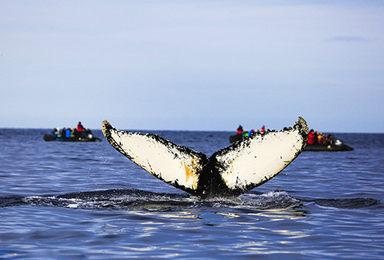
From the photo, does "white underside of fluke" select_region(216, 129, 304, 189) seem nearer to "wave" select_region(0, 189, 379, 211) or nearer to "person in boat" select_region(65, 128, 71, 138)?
"wave" select_region(0, 189, 379, 211)

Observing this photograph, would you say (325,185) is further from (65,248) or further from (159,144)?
(65,248)

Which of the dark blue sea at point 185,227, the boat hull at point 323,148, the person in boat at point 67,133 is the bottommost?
the dark blue sea at point 185,227

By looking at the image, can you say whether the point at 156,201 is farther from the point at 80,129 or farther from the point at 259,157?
the point at 80,129

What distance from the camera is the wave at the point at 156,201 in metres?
8.00

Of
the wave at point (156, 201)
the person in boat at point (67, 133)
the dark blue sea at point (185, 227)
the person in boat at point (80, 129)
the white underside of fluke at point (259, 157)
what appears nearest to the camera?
the dark blue sea at point (185, 227)

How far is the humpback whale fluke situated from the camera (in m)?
6.70

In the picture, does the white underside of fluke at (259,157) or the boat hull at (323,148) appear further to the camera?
the boat hull at (323,148)

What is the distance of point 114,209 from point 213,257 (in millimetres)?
2961

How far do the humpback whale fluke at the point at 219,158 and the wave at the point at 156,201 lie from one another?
63cm

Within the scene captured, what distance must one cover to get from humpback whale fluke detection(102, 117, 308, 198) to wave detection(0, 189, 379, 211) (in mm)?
628

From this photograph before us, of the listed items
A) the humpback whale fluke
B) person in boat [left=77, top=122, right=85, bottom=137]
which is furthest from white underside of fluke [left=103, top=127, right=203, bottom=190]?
person in boat [left=77, top=122, right=85, bottom=137]

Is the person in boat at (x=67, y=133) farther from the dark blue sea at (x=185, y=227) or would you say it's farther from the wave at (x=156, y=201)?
the wave at (x=156, y=201)

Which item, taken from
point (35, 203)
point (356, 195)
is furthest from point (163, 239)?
point (356, 195)

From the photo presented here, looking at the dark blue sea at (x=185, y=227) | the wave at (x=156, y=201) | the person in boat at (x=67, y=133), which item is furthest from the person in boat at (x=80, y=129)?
the wave at (x=156, y=201)
